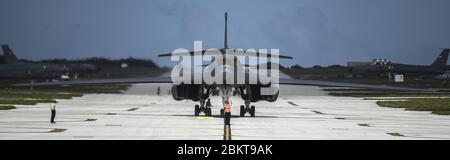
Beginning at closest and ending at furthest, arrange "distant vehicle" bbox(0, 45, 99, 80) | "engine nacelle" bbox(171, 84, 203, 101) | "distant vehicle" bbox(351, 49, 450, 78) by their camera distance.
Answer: "engine nacelle" bbox(171, 84, 203, 101)
"distant vehicle" bbox(0, 45, 99, 80)
"distant vehicle" bbox(351, 49, 450, 78)

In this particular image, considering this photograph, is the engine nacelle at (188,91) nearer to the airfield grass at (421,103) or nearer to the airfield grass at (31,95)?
the airfield grass at (31,95)

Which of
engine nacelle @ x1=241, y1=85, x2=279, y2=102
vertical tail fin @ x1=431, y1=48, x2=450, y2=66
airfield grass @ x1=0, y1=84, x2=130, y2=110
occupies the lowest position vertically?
airfield grass @ x1=0, y1=84, x2=130, y2=110

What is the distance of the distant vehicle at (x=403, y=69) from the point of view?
112206 mm

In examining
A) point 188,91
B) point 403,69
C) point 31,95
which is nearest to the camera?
point 188,91

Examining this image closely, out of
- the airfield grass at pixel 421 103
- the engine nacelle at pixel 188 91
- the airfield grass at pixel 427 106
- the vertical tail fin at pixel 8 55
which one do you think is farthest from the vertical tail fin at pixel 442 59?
the engine nacelle at pixel 188 91

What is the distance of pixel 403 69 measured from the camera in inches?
4560

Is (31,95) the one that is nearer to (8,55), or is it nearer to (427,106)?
(427,106)

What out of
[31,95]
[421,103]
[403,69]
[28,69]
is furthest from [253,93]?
→ [403,69]

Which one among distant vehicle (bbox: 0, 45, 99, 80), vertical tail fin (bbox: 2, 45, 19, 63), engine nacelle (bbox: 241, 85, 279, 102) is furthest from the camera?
vertical tail fin (bbox: 2, 45, 19, 63)

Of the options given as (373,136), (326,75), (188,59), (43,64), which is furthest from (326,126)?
(326,75)

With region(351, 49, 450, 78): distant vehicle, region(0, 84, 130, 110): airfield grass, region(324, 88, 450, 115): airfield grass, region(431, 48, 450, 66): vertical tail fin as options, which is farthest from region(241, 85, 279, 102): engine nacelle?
region(431, 48, 450, 66): vertical tail fin

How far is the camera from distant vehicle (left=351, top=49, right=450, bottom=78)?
11221 centimetres

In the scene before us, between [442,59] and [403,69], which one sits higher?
[442,59]

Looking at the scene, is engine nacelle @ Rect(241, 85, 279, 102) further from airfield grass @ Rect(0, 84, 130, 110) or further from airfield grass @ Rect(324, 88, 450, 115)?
airfield grass @ Rect(0, 84, 130, 110)
